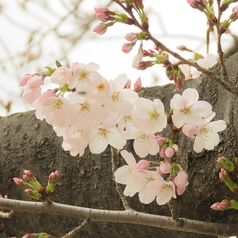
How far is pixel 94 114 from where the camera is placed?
1.77ft

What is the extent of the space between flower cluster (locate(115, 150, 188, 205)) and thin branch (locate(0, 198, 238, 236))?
8 centimetres

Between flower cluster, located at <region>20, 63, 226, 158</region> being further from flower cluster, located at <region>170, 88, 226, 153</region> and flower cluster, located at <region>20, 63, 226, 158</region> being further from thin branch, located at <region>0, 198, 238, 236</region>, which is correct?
thin branch, located at <region>0, 198, 238, 236</region>

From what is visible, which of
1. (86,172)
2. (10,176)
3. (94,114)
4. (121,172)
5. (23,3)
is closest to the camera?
(94,114)

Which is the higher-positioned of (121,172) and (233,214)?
(121,172)

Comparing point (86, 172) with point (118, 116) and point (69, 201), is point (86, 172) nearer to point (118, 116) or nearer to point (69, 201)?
point (69, 201)

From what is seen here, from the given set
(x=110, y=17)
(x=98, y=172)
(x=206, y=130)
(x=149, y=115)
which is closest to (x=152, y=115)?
(x=149, y=115)

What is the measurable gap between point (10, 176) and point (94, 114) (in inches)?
23.4

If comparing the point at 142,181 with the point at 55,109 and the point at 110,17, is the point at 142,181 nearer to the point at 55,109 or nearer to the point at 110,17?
the point at 55,109

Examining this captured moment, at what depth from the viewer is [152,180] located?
2.00ft

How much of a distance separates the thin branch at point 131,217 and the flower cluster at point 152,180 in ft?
0.25

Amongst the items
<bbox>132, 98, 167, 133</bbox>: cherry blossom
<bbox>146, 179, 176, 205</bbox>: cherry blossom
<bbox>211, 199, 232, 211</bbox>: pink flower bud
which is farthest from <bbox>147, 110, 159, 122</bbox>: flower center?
<bbox>211, 199, 232, 211</bbox>: pink flower bud

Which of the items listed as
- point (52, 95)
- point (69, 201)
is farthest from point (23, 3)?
point (52, 95)

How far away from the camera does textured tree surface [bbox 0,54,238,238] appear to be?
71 cm

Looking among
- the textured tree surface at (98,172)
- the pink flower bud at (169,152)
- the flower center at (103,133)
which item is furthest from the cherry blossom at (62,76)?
the textured tree surface at (98,172)
